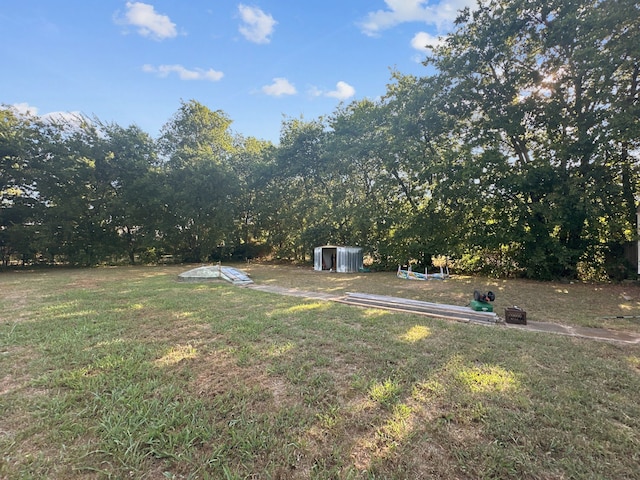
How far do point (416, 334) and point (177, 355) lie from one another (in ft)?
10.1

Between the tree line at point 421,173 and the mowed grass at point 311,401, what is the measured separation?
6672 millimetres

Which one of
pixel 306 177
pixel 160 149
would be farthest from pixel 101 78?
pixel 306 177

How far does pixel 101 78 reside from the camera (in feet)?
31.1

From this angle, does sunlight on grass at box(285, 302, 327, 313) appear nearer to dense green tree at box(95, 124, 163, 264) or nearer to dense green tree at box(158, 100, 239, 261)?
dense green tree at box(158, 100, 239, 261)

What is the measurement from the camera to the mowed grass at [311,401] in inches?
62.5

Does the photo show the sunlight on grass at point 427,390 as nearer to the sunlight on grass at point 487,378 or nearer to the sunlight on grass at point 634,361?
the sunlight on grass at point 487,378

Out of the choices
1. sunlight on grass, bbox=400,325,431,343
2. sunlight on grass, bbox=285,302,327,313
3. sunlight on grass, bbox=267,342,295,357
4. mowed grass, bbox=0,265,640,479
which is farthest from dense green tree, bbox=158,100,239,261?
sunlight on grass, bbox=400,325,431,343

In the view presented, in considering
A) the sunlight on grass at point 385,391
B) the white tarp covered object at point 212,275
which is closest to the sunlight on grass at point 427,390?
the sunlight on grass at point 385,391

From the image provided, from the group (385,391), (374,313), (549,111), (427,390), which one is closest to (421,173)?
(549,111)

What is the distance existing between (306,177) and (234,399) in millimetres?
16391

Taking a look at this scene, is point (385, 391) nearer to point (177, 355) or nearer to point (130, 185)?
point (177, 355)

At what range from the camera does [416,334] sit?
3.90 m

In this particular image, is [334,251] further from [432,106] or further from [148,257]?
[148,257]

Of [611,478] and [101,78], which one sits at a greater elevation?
[101,78]
